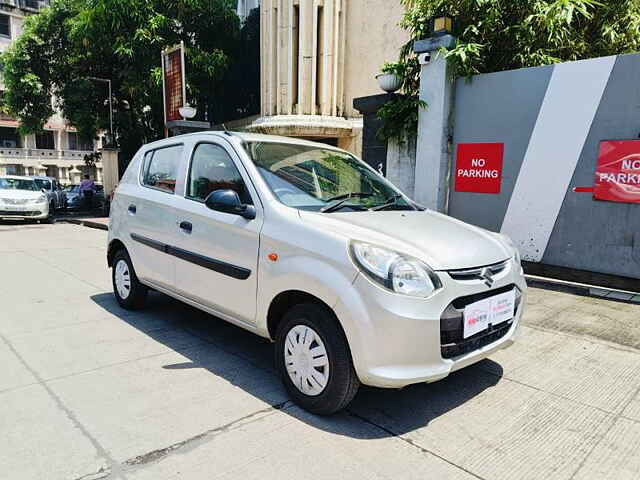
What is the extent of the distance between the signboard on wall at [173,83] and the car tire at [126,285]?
7.31 m

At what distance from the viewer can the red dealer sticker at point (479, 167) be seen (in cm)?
644

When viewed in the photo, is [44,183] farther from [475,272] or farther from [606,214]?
[475,272]

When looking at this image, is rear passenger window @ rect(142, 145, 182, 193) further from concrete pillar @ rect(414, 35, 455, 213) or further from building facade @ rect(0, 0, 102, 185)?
building facade @ rect(0, 0, 102, 185)

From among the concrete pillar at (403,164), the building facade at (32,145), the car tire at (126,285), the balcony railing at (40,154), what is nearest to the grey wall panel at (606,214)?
the concrete pillar at (403,164)

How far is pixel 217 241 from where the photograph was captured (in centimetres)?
342

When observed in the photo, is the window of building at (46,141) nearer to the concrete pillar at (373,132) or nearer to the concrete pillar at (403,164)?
the concrete pillar at (373,132)

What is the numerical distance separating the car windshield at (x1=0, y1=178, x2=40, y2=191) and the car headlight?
15.4 m

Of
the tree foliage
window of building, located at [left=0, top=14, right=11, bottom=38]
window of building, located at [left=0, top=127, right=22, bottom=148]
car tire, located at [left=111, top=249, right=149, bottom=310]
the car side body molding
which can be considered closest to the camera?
the car side body molding

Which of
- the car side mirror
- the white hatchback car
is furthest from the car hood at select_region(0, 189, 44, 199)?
the car side mirror

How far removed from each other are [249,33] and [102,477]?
18263 mm

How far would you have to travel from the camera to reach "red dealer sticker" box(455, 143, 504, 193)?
6438 millimetres

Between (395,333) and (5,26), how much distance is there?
170 feet

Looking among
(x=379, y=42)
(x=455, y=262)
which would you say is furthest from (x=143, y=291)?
(x=379, y=42)

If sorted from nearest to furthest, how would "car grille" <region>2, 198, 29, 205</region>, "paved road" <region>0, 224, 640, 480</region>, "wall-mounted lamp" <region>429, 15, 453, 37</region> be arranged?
"paved road" <region>0, 224, 640, 480</region> → "wall-mounted lamp" <region>429, 15, 453, 37</region> → "car grille" <region>2, 198, 29, 205</region>
